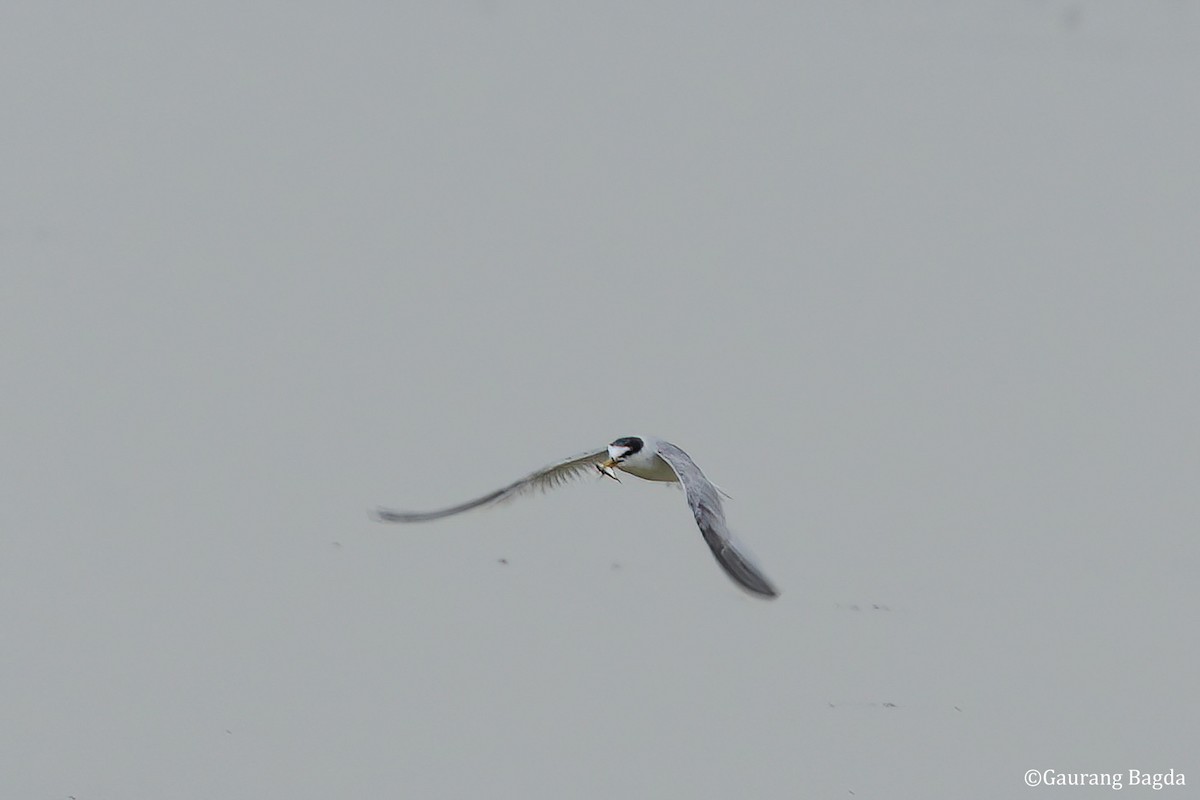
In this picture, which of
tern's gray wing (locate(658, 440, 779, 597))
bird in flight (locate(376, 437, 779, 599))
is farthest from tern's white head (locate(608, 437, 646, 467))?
tern's gray wing (locate(658, 440, 779, 597))

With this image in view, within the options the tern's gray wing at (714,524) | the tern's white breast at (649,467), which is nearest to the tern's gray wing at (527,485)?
the tern's white breast at (649,467)

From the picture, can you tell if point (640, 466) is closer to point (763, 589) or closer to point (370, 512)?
point (370, 512)

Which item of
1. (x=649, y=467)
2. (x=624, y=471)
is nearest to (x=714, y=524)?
(x=649, y=467)

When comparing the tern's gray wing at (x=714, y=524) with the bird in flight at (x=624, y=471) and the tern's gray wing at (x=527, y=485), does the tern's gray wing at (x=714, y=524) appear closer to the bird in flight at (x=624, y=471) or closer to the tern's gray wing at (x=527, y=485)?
the bird in flight at (x=624, y=471)

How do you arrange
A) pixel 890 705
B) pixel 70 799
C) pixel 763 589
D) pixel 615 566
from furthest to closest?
1. pixel 615 566
2. pixel 890 705
3. pixel 70 799
4. pixel 763 589

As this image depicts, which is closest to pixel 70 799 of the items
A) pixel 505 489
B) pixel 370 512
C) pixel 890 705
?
pixel 370 512

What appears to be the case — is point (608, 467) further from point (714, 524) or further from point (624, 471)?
Result: point (714, 524)
